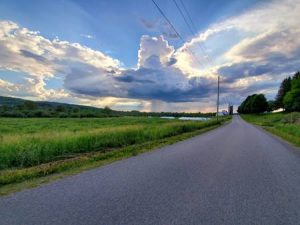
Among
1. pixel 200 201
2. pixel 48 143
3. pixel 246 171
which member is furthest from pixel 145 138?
pixel 200 201

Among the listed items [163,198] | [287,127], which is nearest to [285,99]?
[287,127]

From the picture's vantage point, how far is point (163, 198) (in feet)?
16.3

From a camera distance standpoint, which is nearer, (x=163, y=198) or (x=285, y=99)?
(x=163, y=198)

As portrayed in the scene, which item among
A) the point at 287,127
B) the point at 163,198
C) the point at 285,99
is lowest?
the point at 163,198

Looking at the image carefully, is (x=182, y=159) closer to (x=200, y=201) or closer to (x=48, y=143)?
(x=200, y=201)

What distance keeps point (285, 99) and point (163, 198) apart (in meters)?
91.0

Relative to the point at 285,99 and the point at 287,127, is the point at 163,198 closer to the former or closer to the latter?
the point at 287,127

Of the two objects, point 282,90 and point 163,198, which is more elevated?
point 282,90

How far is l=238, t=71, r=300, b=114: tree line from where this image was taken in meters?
78.8

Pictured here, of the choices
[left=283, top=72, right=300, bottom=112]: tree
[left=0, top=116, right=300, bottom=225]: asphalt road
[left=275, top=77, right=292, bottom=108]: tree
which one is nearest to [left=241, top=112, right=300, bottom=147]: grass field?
[left=0, top=116, right=300, bottom=225]: asphalt road

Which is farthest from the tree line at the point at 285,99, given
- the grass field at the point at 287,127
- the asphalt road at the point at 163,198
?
the asphalt road at the point at 163,198

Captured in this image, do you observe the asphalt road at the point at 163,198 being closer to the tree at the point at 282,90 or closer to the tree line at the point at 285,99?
the tree line at the point at 285,99

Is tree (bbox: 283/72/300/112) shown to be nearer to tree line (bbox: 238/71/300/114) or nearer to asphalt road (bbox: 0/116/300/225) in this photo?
tree line (bbox: 238/71/300/114)

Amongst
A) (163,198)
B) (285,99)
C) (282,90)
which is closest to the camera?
(163,198)
